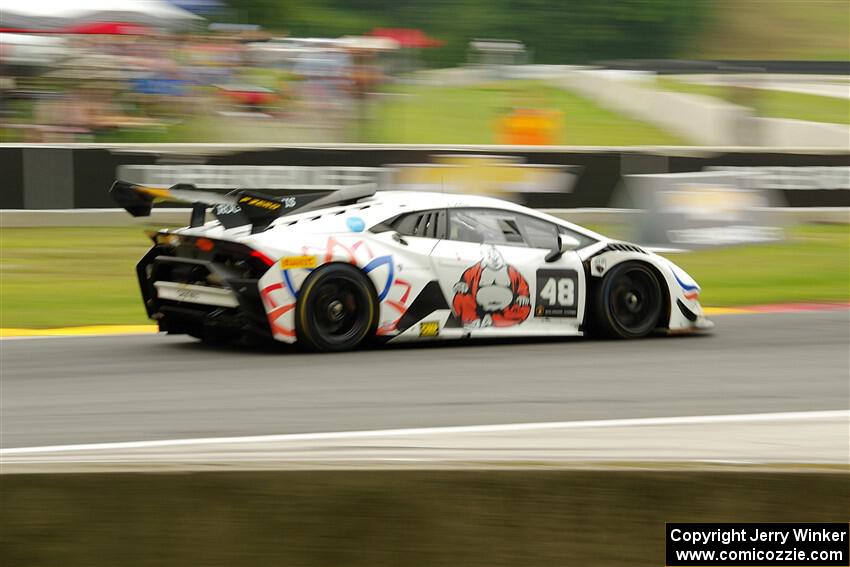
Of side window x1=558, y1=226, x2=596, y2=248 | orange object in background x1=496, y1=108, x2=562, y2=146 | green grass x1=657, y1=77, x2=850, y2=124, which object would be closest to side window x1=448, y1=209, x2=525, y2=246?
side window x1=558, y1=226, x2=596, y2=248

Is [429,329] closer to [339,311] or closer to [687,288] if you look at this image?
[339,311]

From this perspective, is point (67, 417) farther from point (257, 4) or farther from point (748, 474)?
point (257, 4)

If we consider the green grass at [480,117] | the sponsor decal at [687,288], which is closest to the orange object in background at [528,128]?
the green grass at [480,117]

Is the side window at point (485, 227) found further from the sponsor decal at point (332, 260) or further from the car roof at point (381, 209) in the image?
the sponsor decal at point (332, 260)

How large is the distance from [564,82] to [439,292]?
2309 cm

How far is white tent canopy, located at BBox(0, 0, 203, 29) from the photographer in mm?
18750

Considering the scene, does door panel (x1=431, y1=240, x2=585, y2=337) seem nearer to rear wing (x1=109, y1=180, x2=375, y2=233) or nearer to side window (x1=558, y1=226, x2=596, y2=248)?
side window (x1=558, y1=226, x2=596, y2=248)

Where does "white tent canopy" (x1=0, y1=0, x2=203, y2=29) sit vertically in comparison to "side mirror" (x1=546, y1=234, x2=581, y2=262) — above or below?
above

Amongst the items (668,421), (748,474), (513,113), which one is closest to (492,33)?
(513,113)

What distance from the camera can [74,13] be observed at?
752 inches

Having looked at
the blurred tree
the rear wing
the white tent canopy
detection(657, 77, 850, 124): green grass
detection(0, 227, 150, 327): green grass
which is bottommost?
detection(0, 227, 150, 327): green grass

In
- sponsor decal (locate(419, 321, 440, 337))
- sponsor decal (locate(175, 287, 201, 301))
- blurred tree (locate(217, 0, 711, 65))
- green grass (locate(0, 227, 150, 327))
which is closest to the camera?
sponsor decal (locate(175, 287, 201, 301))

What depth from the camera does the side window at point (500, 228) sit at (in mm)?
9367

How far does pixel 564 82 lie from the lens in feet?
103
